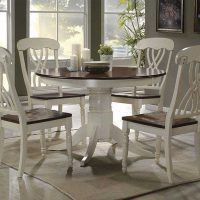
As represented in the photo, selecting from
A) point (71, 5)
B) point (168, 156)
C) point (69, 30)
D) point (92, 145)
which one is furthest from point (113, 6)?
point (168, 156)

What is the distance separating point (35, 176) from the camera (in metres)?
3.87

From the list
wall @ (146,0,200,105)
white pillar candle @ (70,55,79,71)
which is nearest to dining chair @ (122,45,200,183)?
white pillar candle @ (70,55,79,71)

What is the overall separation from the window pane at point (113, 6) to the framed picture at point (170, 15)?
206 centimetres

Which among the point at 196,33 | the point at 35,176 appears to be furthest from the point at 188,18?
the point at 35,176

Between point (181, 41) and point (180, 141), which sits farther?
point (181, 41)

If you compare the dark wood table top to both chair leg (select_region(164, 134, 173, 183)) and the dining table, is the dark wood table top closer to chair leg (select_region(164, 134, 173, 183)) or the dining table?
the dining table

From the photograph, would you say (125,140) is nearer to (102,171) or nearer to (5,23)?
(102,171)

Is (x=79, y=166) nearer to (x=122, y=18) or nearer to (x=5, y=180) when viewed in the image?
(x=5, y=180)

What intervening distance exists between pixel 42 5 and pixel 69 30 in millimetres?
606

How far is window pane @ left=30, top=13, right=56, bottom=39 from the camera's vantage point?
25.0 feet

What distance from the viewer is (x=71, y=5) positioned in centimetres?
795

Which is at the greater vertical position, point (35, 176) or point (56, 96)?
point (56, 96)

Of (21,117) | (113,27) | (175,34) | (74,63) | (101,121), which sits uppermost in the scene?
(113,27)

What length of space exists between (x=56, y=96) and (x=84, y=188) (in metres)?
1.50
